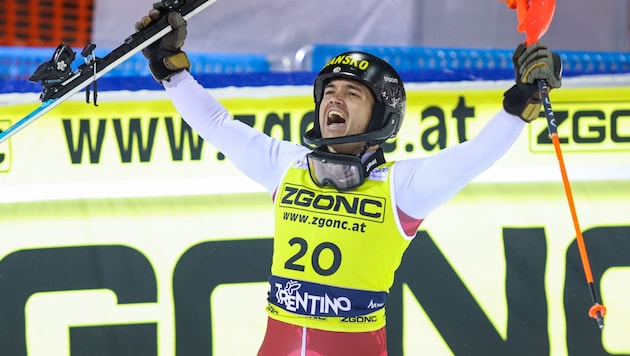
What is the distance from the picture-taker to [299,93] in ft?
13.5

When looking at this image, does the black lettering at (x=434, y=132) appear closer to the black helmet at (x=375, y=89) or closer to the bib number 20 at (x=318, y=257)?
the black helmet at (x=375, y=89)

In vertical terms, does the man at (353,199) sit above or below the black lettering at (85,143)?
below

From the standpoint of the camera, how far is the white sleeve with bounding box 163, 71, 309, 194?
316 cm

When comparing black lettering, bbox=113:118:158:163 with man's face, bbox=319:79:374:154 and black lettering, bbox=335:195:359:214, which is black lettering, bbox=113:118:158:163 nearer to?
man's face, bbox=319:79:374:154

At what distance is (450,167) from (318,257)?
0.47 m

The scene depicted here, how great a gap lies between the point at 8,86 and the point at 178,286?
43.1 inches

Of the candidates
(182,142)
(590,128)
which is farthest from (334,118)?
(590,128)

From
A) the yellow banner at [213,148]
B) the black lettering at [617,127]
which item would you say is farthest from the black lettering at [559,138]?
the black lettering at [617,127]

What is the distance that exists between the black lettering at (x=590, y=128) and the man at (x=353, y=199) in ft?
3.99

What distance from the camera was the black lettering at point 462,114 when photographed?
160 inches

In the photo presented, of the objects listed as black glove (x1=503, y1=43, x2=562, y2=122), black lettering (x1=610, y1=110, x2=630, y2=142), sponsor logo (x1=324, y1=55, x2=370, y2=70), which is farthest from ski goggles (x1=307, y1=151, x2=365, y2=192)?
black lettering (x1=610, y1=110, x2=630, y2=142)

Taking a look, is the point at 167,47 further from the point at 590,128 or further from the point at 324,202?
the point at 590,128

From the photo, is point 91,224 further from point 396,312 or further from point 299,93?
point 396,312

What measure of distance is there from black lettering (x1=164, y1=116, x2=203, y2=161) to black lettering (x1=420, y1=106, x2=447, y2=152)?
3.03ft
